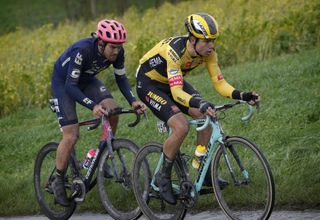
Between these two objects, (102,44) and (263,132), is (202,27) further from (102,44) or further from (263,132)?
(263,132)

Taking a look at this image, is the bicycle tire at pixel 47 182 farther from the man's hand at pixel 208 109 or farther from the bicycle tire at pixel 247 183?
the man's hand at pixel 208 109

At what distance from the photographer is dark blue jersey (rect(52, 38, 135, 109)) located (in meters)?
8.13

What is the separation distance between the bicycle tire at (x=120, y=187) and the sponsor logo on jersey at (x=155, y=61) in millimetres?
927

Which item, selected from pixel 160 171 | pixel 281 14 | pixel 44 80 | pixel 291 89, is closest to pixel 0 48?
pixel 44 80

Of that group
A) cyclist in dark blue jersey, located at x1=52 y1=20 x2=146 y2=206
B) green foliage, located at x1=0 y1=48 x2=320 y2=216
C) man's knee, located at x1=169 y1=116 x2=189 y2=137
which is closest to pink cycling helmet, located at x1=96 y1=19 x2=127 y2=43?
cyclist in dark blue jersey, located at x1=52 y1=20 x2=146 y2=206

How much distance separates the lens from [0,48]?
73.6ft

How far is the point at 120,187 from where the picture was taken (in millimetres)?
8758

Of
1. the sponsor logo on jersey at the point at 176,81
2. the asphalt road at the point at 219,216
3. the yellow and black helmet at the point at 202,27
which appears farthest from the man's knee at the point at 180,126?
the asphalt road at the point at 219,216

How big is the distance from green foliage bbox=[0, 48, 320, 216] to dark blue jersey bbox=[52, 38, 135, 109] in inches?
68.2

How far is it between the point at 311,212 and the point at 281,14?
9790mm

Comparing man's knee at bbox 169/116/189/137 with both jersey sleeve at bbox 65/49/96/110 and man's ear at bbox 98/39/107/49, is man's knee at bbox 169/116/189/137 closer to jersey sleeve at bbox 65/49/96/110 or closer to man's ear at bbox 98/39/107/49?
jersey sleeve at bbox 65/49/96/110

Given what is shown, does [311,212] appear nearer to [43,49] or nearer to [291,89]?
[291,89]

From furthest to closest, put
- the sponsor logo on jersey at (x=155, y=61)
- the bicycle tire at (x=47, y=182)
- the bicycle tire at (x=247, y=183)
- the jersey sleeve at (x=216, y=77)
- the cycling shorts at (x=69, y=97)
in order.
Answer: the bicycle tire at (x=47, y=182) < the cycling shorts at (x=69, y=97) < the sponsor logo on jersey at (x=155, y=61) < the jersey sleeve at (x=216, y=77) < the bicycle tire at (x=247, y=183)

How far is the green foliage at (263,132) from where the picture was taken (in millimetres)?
8398
